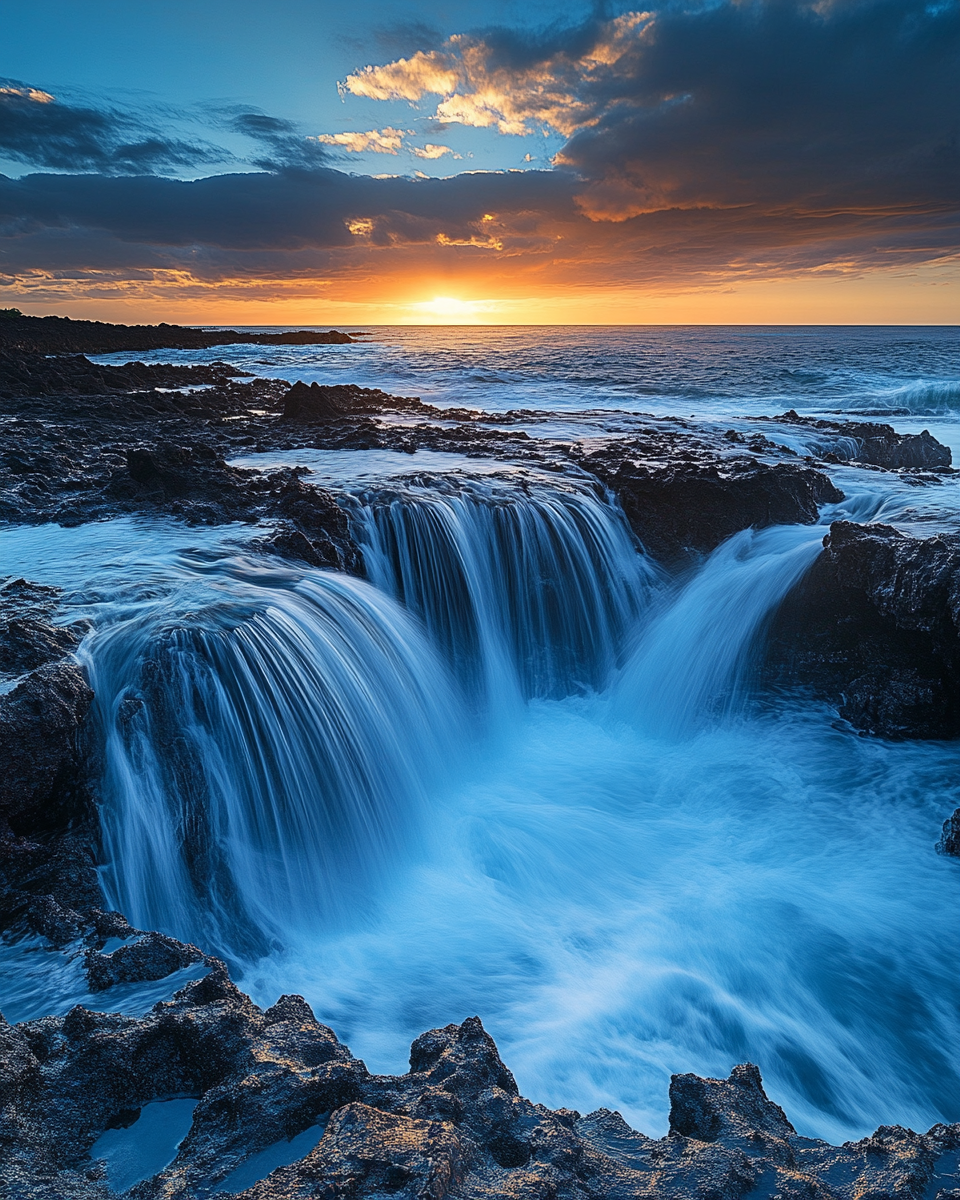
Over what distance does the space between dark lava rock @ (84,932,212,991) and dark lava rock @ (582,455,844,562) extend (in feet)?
28.0

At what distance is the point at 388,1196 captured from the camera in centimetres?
174

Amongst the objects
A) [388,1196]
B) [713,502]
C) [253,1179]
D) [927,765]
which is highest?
[713,502]

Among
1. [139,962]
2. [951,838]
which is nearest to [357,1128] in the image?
[139,962]

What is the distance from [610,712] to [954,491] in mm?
6665

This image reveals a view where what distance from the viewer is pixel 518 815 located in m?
6.55

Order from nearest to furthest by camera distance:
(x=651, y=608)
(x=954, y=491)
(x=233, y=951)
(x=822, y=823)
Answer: (x=233, y=951)
(x=822, y=823)
(x=651, y=608)
(x=954, y=491)

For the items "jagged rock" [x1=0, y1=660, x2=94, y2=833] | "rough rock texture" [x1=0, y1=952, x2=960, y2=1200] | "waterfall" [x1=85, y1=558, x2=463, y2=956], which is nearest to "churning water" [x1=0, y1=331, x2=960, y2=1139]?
"waterfall" [x1=85, y1=558, x2=463, y2=956]

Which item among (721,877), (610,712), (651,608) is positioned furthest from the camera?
(651,608)

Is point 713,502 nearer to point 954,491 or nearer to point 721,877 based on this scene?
point 954,491

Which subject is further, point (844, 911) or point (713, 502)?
point (713, 502)

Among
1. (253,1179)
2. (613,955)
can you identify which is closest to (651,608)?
(613,955)

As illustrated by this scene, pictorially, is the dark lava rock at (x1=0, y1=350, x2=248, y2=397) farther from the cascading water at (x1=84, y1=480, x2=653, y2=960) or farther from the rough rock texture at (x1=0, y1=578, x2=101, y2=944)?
the rough rock texture at (x1=0, y1=578, x2=101, y2=944)

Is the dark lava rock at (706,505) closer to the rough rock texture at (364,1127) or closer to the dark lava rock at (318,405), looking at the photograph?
the rough rock texture at (364,1127)

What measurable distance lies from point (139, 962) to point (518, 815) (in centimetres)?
414
